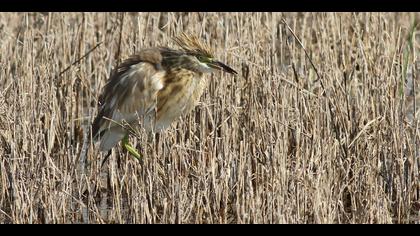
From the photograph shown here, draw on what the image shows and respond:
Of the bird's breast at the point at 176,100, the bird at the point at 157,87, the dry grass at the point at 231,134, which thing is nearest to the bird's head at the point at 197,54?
the bird at the point at 157,87

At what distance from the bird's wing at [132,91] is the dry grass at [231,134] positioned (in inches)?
9.8

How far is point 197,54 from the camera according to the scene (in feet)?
22.2

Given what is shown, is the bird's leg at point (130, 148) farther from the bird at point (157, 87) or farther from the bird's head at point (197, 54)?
the bird's head at point (197, 54)

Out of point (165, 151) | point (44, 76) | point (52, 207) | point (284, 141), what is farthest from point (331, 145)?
point (44, 76)

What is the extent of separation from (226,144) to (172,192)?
692 millimetres

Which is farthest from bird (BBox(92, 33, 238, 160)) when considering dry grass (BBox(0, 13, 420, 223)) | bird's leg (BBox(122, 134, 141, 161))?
dry grass (BBox(0, 13, 420, 223))

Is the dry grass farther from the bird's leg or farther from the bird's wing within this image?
the bird's wing

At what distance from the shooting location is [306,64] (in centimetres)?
786

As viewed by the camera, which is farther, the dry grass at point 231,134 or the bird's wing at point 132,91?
the bird's wing at point 132,91

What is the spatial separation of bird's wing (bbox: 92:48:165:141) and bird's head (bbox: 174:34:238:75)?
7.8 inches

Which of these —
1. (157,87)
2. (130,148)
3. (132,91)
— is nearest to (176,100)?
(157,87)

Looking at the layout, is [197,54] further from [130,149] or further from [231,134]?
[130,149]

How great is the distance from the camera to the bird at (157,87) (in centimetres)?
Result: 680
